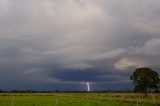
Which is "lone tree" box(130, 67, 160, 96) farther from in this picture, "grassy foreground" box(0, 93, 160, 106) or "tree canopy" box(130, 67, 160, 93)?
"grassy foreground" box(0, 93, 160, 106)

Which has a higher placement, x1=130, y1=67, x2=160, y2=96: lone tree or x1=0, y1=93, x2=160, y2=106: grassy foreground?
x1=130, y1=67, x2=160, y2=96: lone tree

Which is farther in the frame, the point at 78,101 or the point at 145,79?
the point at 145,79

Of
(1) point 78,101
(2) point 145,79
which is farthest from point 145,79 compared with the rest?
(1) point 78,101

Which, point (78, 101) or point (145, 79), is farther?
point (145, 79)

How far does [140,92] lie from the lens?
389 ft

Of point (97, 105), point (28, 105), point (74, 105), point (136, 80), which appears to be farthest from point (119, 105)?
point (136, 80)

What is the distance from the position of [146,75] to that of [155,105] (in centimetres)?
5264

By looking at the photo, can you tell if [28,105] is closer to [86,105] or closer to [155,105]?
[86,105]

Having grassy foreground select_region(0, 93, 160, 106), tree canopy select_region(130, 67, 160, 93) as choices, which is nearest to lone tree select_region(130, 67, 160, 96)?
tree canopy select_region(130, 67, 160, 93)

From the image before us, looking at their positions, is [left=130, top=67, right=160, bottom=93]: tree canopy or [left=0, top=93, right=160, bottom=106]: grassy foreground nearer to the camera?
[left=0, top=93, right=160, bottom=106]: grassy foreground

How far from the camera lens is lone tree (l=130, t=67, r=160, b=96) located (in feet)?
381

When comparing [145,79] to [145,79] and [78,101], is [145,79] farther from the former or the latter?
[78,101]

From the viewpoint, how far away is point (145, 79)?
116 metres

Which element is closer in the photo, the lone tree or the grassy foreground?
the grassy foreground
